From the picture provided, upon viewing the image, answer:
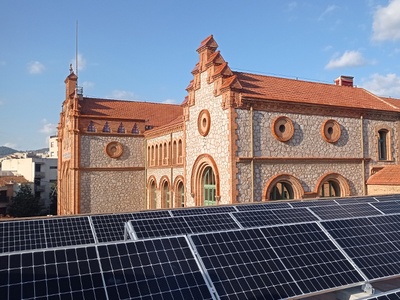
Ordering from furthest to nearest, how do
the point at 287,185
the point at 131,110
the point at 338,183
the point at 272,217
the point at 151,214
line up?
the point at 131,110 → the point at 338,183 → the point at 287,185 → the point at 151,214 → the point at 272,217

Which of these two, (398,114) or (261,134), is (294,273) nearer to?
(261,134)

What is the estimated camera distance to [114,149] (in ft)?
101

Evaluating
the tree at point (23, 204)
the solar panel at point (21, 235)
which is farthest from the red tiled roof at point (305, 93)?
the tree at point (23, 204)

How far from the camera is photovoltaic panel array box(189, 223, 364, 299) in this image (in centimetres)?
523

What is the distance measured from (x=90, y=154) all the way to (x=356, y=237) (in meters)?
26.1

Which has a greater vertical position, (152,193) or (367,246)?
(367,246)

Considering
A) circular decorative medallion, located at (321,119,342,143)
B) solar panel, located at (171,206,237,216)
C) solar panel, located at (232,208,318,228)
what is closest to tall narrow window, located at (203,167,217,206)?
circular decorative medallion, located at (321,119,342,143)

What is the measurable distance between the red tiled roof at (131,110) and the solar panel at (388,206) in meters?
24.2

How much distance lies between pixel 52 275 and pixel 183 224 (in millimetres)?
5121

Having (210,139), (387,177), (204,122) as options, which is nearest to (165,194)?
(204,122)

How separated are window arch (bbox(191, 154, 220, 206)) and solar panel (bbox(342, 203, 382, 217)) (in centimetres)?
856

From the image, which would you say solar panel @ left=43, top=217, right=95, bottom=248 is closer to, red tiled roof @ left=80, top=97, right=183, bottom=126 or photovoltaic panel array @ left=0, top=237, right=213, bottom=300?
photovoltaic panel array @ left=0, top=237, right=213, bottom=300

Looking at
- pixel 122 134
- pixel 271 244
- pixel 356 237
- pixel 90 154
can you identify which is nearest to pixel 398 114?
pixel 356 237

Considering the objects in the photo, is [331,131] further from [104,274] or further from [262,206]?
[104,274]
